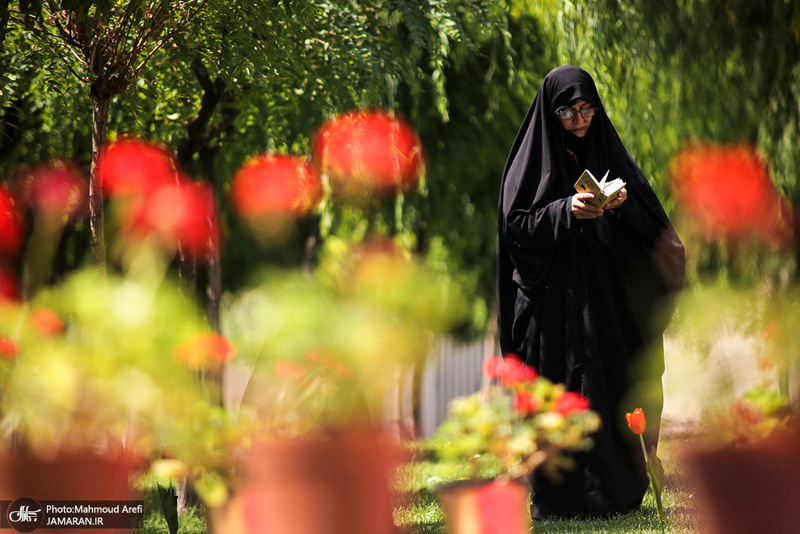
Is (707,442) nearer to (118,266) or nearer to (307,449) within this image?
(307,449)

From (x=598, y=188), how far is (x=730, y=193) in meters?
4.80

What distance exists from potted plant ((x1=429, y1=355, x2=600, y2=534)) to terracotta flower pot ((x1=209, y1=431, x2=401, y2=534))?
0.95ft

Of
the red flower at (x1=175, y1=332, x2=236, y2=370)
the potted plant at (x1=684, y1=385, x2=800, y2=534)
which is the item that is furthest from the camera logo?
the potted plant at (x1=684, y1=385, x2=800, y2=534)

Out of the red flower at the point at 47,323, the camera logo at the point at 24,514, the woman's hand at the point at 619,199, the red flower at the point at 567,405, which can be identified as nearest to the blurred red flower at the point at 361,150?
the woman's hand at the point at 619,199

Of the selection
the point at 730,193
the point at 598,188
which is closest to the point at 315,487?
the point at 598,188

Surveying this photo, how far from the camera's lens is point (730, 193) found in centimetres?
754

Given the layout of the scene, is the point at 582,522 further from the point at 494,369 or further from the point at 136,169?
the point at 136,169

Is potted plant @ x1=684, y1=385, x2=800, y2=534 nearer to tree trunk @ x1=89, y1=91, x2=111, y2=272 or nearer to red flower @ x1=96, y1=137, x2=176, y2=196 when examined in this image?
tree trunk @ x1=89, y1=91, x2=111, y2=272

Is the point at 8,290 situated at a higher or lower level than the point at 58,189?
lower

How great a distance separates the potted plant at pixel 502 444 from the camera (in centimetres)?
192

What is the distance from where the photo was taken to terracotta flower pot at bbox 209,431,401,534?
1660 millimetres

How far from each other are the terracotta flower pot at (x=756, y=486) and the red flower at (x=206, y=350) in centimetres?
109

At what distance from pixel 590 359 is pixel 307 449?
7.43ft

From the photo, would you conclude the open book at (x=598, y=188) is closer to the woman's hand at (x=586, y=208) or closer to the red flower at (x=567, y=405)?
the woman's hand at (x=586, y=208)
